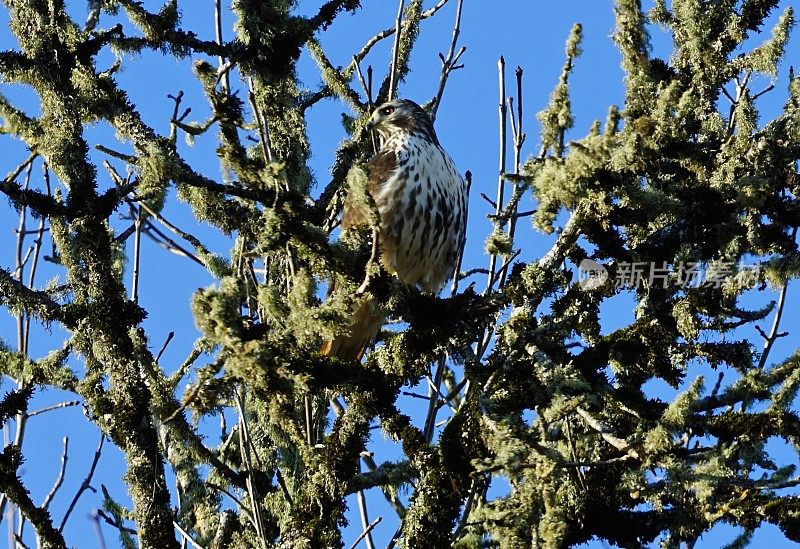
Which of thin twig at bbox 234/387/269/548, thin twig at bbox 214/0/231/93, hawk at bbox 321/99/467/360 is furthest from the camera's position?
hawk at bbox 321/99/467/360

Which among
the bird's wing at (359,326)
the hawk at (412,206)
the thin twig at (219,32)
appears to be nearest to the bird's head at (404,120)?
the hawk at (412,206)

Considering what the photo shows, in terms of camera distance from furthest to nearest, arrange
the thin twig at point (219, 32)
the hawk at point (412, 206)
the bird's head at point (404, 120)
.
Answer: the bird's head at point (404, 120)
the hawk at point (412, 206)
the thin twig at point (219, 32)

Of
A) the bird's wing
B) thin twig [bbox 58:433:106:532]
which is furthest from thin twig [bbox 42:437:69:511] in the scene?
the bird's wing

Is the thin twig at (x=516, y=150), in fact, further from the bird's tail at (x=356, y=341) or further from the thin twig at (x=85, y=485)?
the thin twig at (x=85, y=485)

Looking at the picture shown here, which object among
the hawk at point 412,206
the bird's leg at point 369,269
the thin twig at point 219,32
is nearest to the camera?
the bird's leg at point 369,269

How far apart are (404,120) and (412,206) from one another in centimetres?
63

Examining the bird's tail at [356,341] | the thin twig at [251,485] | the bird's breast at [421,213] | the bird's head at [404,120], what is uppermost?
the bird's head at [404,120]

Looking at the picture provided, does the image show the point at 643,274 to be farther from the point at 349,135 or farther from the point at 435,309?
the point at 349,135

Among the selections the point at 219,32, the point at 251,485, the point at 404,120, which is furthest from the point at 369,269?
the point at 404,120

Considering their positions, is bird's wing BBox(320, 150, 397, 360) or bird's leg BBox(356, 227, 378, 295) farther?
bird's wing BBox(320, 150, 397, 360)

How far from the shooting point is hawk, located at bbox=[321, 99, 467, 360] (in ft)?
16.9

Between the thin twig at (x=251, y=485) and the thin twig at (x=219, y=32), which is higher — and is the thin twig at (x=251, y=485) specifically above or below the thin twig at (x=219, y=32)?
below

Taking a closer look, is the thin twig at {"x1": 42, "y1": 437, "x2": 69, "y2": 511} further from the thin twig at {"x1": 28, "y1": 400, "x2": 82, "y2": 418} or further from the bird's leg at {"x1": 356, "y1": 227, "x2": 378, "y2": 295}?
the bird's leg at {"x1": 356, "y1": 227, "x2": 378, "y2": 295}

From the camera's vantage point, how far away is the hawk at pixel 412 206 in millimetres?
5141
